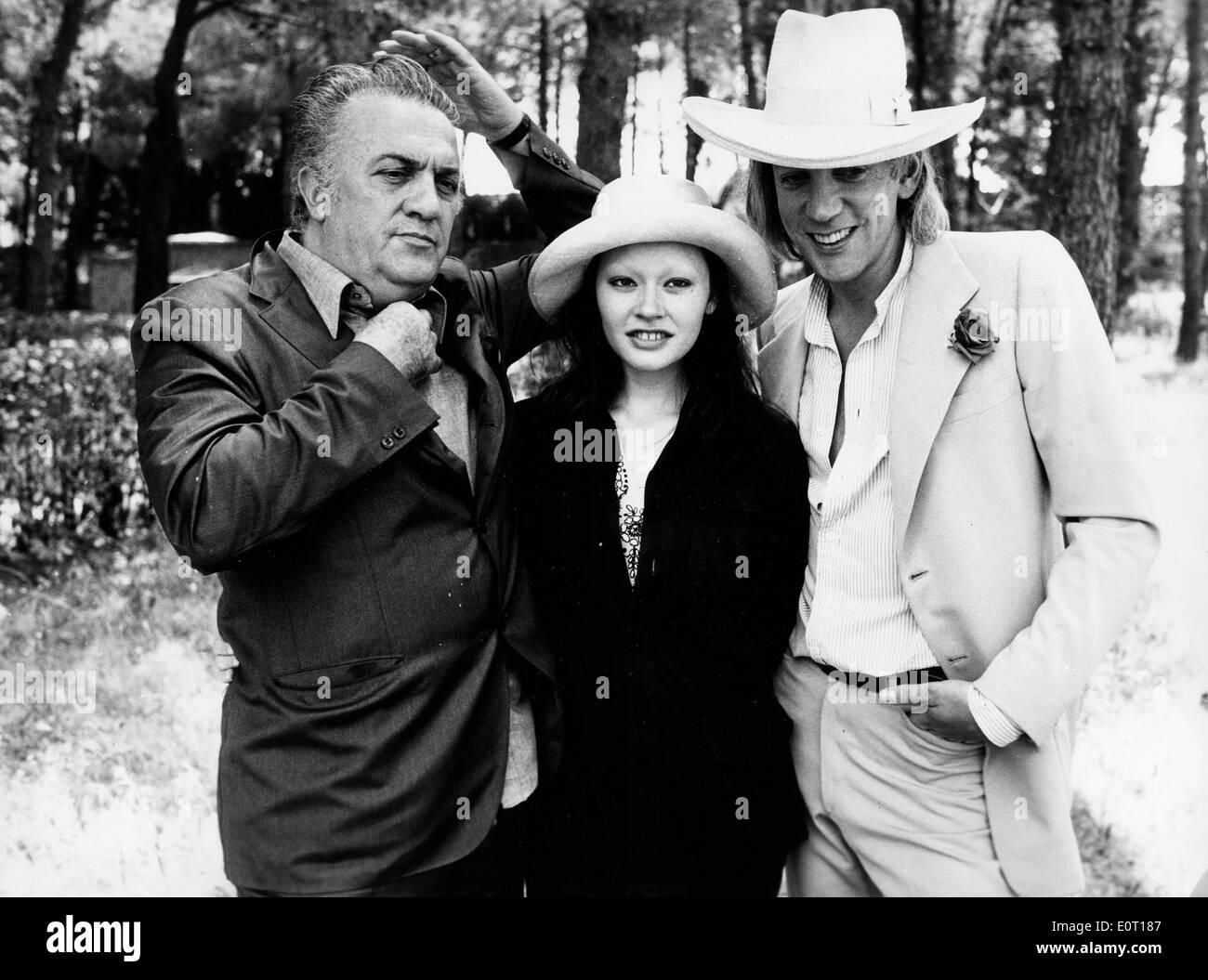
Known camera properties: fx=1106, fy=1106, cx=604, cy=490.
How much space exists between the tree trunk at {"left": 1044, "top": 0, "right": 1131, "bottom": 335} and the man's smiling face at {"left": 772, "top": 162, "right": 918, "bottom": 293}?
2.51 metres

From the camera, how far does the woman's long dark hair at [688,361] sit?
2.90 metres

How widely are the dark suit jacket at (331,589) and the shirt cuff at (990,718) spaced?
1081mm

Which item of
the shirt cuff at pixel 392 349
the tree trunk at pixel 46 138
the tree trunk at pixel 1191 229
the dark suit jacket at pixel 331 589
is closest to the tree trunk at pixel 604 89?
the dark suit jacket at pixel 331 589

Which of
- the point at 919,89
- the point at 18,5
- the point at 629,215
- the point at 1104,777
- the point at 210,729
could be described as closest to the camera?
the point at 629,215

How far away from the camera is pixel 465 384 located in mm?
2736

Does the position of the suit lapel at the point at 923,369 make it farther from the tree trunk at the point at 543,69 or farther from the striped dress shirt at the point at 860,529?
the tree trunk at the point at 543,69

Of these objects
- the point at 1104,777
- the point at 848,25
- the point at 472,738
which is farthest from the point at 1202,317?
the point at 472,738

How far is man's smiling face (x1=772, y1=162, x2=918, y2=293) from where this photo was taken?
107 inches

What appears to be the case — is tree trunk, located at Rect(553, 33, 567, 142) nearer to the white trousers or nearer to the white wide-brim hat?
the white wide-brim hat

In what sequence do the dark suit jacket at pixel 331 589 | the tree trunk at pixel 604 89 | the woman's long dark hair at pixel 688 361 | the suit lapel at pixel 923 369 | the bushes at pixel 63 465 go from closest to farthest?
the dark suit jacket at pixel 331 589 → the suit lapel at pixel 923 369 → the woman's long dark hair at pixel 688 361 → the tree trunk at pixel 604 89 → the bushes at pixel 63 465

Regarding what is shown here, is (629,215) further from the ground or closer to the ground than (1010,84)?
closer to the ground

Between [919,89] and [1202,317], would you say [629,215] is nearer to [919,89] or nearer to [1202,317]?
[919,89]

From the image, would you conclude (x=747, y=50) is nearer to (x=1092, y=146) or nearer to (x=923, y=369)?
(x=1092, y=146)

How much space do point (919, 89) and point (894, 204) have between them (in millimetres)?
7827
